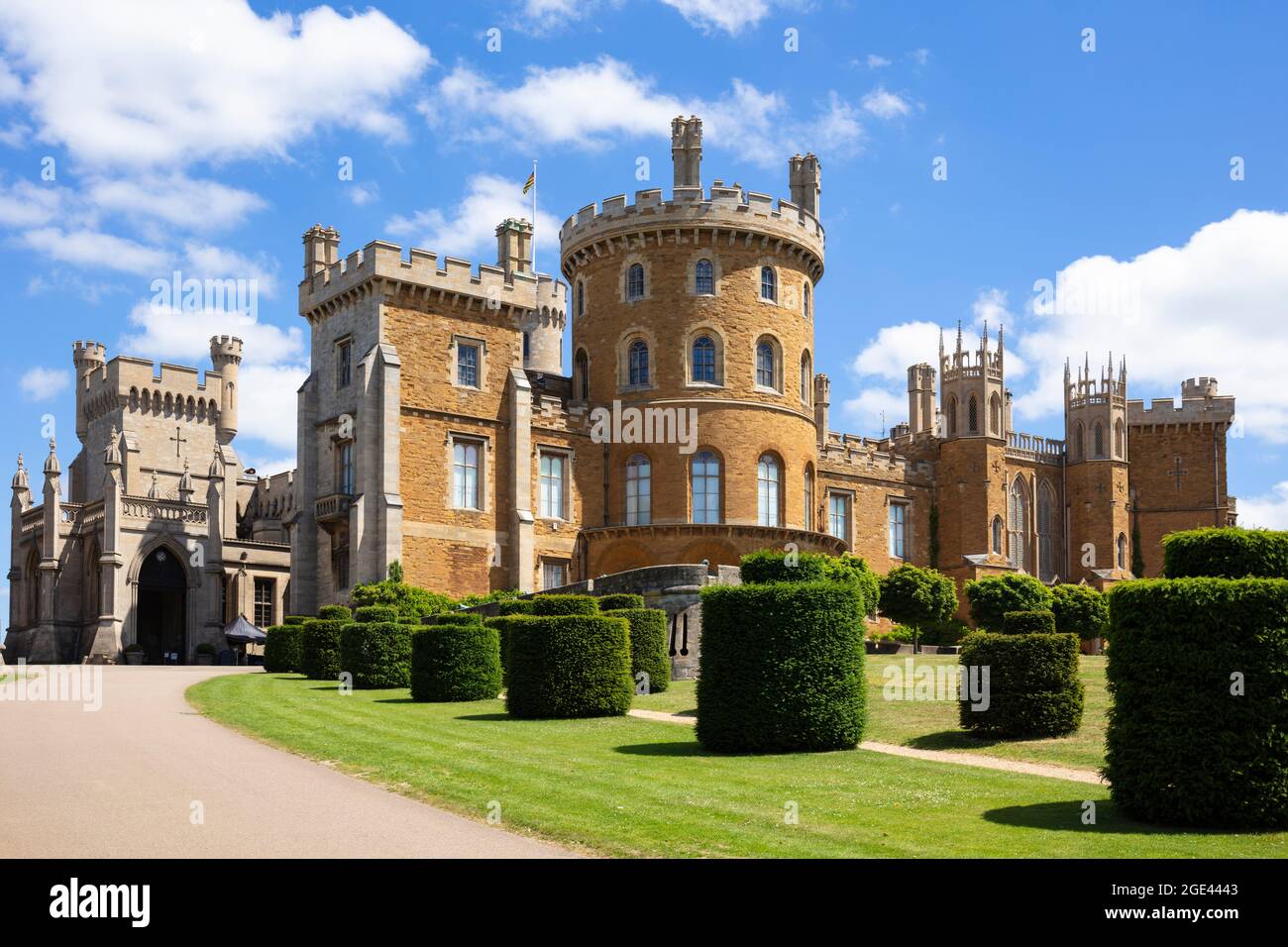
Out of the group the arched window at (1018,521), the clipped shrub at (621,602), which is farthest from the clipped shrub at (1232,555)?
the arched window at (1018,521)

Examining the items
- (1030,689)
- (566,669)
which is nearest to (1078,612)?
(566,669)

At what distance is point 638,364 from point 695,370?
209 centimetres

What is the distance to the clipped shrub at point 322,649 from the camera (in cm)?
3306

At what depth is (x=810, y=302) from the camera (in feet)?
164

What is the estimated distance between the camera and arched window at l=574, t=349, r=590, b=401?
4925 centimetres

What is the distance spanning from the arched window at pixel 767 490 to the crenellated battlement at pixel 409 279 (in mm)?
9697

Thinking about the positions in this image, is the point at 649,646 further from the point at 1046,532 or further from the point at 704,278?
the point at 1046,532

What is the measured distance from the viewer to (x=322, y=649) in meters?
33.2

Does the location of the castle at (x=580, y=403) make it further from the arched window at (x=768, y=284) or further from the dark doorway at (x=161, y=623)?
the dark doorway at (x=161, y=623)

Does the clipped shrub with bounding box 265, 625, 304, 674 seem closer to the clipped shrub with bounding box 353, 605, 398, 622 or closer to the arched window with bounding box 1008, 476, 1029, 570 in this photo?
the clipped shrub with bounding box 353, 605, 398, 622

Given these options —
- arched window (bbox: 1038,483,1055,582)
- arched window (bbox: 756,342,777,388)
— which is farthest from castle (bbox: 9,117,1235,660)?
arched window (bbox: 1038,483,1055,582)

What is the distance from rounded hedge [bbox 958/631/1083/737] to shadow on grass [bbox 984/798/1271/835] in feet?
16.2
